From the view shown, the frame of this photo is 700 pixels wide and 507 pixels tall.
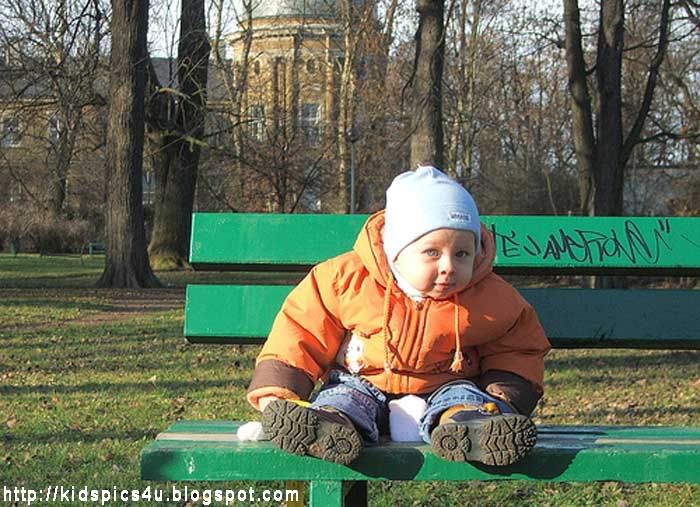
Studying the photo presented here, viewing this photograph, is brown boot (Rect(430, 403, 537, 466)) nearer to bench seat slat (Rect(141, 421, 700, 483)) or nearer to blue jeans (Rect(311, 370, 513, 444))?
bench seat slat (Rect(141, 421, 700, 483))

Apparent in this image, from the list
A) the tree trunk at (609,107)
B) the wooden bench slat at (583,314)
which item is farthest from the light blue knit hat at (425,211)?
the tree trunk at (609,107)

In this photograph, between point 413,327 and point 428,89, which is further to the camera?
point 428,89

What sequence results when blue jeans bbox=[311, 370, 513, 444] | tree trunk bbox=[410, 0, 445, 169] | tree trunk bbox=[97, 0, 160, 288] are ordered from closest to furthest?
blue jeans bbox=[311, 370, 513, 444]
tree trunk bbox=[410, 0, 445, 169]
tree trunk bbox=[97, 0, 160, 288]

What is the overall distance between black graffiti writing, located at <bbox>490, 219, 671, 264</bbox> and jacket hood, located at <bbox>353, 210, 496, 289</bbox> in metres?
0.80

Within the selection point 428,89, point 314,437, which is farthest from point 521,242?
point 428,89

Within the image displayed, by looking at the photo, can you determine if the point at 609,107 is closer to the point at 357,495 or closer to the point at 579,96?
the point at 579,96

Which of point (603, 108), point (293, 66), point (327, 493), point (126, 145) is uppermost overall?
point (293, 66)

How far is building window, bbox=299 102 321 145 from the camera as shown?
100 ft

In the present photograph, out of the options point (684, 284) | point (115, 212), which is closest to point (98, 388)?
point (115, 212)

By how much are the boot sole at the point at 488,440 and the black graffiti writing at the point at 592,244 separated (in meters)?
1.52

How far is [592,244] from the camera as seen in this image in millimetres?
3969

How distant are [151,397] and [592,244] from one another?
3.39 meters

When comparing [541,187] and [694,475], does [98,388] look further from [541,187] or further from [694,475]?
[541,187]

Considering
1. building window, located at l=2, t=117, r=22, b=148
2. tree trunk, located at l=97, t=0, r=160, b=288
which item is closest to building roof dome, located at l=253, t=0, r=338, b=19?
building window, located at l=2, t=117, r=22, b=148
